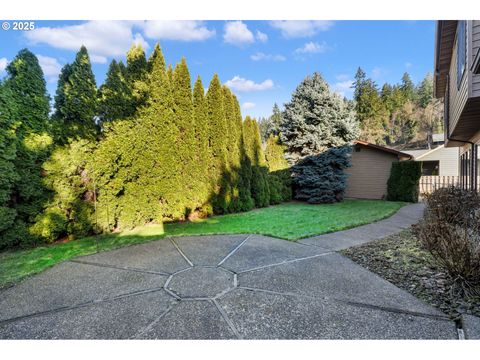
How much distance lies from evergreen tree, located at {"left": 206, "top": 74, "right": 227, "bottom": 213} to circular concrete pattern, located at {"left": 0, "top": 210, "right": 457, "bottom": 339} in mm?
4231

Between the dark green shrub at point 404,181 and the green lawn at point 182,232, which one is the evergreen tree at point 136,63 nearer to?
the green lawn at point 182,232

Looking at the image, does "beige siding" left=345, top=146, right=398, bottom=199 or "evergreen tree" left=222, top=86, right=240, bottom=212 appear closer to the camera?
"evergreen tree" left=222, top=86, right=240, bottom=212

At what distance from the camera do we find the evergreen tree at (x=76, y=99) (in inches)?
202

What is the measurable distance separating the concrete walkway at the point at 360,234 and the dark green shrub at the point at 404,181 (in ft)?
13.6

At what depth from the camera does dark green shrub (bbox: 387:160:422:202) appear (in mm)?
10758

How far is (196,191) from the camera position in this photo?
24.2 ft

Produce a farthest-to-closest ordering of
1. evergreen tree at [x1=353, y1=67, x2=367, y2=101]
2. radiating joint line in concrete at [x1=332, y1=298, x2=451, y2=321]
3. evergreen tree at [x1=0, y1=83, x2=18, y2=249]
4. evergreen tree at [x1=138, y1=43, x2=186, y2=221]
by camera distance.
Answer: evergreen tree at [x1=353, y1=67, x2=367, y2=101]
evergreen tree at [x1=138, y1=43, x2=186, y2=221]
evergreen tree at [x1=0, y1=83, x2=18, y2=249]
radiating joint line in concrete at [x1=332, y1=298, x2=451, y2=321]

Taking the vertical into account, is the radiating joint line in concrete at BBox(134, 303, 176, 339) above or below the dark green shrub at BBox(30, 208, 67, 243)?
below

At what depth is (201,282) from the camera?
2.95 meters

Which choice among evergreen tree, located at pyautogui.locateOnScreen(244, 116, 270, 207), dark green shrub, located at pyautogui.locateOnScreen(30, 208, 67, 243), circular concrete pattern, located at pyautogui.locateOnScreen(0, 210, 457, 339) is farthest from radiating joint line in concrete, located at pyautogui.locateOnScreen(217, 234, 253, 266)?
evergreen tree, located at pyautogui.locateOnScreen(244, 116, 270, 207)

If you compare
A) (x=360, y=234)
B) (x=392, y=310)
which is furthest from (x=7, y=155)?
(x=360, y=234)

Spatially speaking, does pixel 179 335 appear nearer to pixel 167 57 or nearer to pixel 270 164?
pixel 167 57

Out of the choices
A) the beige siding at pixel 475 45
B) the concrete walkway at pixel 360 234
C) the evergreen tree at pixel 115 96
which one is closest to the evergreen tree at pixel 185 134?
the evergreen tree at pixel 115 96

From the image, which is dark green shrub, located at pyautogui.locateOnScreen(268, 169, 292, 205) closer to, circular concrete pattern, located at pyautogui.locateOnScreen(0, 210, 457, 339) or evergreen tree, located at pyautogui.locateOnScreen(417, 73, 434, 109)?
circular concrete pattern, located at pyautogui.locateOnScreen(0, 210, 457, 339)
